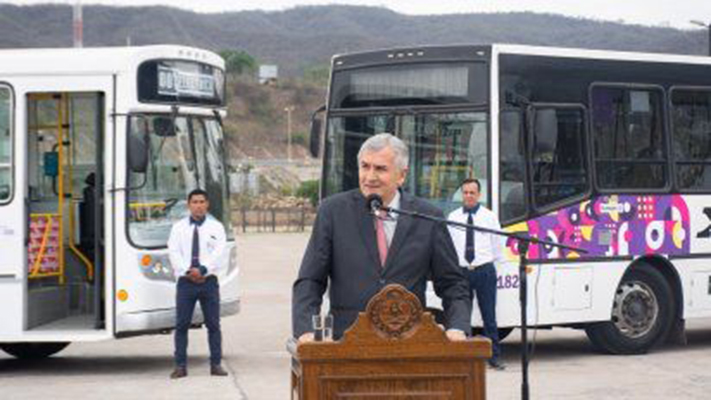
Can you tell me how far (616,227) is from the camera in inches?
642

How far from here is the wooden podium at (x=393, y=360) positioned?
6.65 m

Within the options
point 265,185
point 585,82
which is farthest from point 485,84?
point 265,185

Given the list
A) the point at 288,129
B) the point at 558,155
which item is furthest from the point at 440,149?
the point at 288,129

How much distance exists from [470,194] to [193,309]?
2.76 metres

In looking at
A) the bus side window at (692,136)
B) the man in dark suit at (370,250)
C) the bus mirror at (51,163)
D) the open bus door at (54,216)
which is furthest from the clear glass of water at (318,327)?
the bus side window at (692,136)

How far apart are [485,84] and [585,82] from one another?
1419 millimetres

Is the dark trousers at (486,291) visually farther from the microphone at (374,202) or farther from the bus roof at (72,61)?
the microphone at (374,202)

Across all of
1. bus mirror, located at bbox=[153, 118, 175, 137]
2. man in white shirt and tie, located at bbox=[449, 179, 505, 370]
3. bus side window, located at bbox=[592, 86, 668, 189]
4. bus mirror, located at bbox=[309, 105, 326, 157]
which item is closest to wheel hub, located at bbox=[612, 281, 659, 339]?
bus side window, located at bbox=[592, 86, 668, 189]

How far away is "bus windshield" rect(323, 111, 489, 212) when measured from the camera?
15484mm

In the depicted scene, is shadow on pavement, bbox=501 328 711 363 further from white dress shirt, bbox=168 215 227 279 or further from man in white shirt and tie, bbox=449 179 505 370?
white dress shirt, bbox=168 215 227 279

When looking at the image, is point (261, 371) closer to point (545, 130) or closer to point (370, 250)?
point (545, 130)

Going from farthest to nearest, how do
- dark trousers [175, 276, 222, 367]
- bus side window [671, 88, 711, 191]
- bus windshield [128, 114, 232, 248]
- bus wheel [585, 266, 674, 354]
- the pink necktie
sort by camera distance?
bus side window [671, 88, 711, 191] < bus wheel [585, 266, 674, 354] < bus windshield [128, 114, 232, 248] < dark trousers [175, 276, 222, 367] < the pink necktie

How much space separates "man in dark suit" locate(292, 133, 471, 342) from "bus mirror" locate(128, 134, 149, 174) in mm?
8053

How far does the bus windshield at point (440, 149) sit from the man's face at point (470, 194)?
24.7 inches
